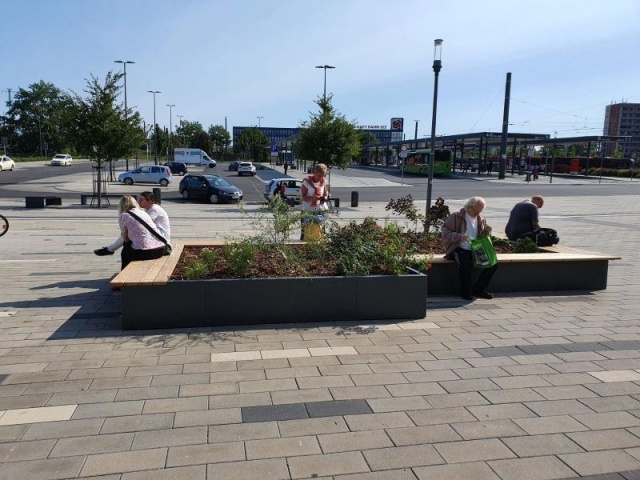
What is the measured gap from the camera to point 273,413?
377 cm

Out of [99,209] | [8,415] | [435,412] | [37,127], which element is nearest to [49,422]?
[8,415]

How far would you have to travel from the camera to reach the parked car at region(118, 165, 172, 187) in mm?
38312

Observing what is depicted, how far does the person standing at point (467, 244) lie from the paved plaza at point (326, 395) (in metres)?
0.33

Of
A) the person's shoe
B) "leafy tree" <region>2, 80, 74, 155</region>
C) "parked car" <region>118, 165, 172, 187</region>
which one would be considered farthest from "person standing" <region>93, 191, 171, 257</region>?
"leafy tree" <region>2, 80, 74, 155</region>

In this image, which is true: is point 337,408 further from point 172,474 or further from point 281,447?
point 172,474

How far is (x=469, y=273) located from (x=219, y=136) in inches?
4683

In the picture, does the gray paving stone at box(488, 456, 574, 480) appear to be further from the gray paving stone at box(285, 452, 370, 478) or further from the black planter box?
the black planter box

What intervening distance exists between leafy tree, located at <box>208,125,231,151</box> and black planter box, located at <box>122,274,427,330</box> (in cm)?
11715

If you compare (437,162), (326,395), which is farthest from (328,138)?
(437,162)

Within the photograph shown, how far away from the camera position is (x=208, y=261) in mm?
6102

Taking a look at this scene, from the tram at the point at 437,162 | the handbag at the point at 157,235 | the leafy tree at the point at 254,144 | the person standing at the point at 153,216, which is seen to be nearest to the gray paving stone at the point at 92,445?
the handbag at the point at 157,235

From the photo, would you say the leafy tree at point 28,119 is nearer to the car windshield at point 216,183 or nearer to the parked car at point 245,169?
the parked car at point 245,169

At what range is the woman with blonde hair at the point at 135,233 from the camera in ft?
21.9

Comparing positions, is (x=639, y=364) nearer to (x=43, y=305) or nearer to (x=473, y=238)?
(x=473, y=238)
